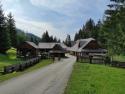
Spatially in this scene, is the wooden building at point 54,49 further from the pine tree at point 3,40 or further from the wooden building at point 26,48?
the pine tree at point 3,40

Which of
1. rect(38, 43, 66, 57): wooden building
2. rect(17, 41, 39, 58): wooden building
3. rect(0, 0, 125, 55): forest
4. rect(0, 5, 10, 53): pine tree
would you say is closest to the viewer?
rect(0, 0, 125, 55): forest

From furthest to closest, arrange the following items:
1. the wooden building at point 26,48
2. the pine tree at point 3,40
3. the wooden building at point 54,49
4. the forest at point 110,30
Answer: the wooden building at point 26,48 → the wooden building at point 54,49 → the pine tree at point 3,40 → the forest at point 110,30

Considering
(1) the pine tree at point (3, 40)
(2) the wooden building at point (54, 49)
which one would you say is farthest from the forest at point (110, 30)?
(2) the wooden building at point (54, 49)

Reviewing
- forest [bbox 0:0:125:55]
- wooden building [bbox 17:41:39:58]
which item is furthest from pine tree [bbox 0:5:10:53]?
wooden building [bbox 17:41:39:58]

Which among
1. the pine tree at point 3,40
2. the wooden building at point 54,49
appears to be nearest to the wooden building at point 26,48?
the wooden building at point 54,49

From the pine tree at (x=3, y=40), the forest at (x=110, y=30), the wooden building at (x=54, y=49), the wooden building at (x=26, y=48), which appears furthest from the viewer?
the wooden building at (x=26, y=48)

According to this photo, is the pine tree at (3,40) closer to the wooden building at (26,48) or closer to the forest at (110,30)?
the forest at (110,30)

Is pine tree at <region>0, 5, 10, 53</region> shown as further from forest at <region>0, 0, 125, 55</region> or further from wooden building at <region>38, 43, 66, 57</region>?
wooden building at <region>38, 43, 66, 57</region>

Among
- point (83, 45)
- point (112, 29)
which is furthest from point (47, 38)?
point (112, 29)

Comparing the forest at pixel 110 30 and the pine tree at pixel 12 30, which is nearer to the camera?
the forest at pixel 110 30

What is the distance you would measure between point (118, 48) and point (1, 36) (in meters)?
37.3

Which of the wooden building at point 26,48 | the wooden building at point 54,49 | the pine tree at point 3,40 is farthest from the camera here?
the wooden building at point 26,48

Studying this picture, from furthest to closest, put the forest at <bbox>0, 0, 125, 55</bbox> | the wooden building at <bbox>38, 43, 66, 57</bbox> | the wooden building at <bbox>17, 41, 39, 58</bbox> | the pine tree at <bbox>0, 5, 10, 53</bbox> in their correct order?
the wooden building at <bbox>17, 41, 39, 58</bbox> → the wooden building at <bbox>38, 43, 66, 57</bbox> → the pine tree at <bbox>0, 5, 10, 53</bbox> → the forest at <bbox>0, 0, 125, 55</bbox>

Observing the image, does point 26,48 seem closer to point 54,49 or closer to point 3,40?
point 54,49
